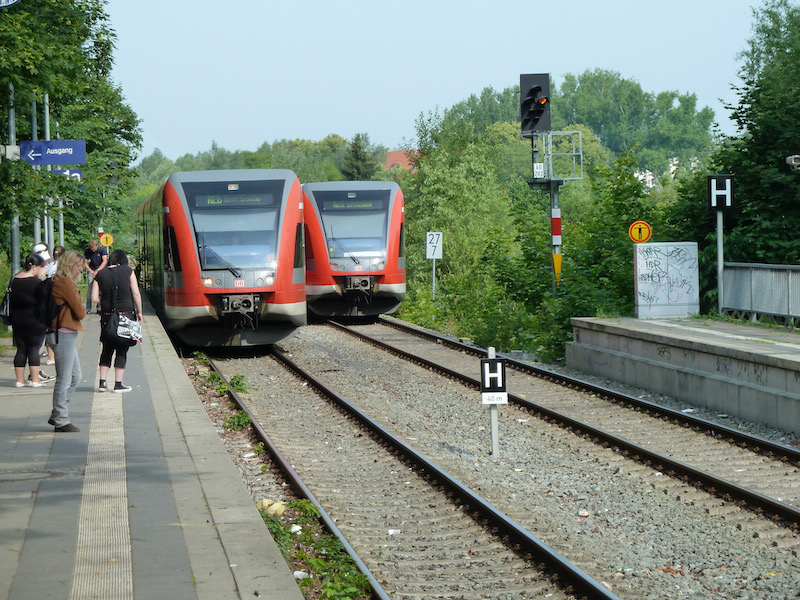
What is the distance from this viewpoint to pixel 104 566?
214 inches

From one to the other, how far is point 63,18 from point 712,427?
12925 millimetres

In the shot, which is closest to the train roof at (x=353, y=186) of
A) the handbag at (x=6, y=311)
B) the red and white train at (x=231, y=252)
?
the red and white train at (x=231, y=252)

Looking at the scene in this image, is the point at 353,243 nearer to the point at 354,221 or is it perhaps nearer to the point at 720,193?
the point at 354,221

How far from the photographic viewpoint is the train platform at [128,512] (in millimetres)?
5176

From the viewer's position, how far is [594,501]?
7969mm

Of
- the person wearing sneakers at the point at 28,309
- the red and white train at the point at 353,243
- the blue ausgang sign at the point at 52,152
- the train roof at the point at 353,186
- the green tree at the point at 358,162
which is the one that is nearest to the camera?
the person wearing sneakers at the point at 28,309

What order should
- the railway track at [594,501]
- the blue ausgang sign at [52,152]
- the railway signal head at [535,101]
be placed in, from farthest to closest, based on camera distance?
the railway signal head at [535,101] → the blue ausgang sign at [52,152] → the railway track at [594,501]

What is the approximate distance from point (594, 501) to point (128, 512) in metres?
3.54

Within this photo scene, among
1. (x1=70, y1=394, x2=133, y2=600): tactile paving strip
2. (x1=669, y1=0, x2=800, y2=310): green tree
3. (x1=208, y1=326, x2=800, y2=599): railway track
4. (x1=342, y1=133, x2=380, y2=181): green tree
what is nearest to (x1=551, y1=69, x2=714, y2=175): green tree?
(x1=342, y1=133, x2=380, y2=181): green tree

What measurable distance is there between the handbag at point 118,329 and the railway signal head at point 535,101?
10.3 m

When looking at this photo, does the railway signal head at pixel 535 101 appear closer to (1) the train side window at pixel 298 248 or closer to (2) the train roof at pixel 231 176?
(2) the train roof at pixel 231 176

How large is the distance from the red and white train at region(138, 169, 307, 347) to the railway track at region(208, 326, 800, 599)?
11.1 ft

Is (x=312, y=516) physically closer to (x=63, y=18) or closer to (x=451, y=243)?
(x=63, y=18)

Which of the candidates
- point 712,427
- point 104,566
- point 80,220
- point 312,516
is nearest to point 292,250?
point 712,427
